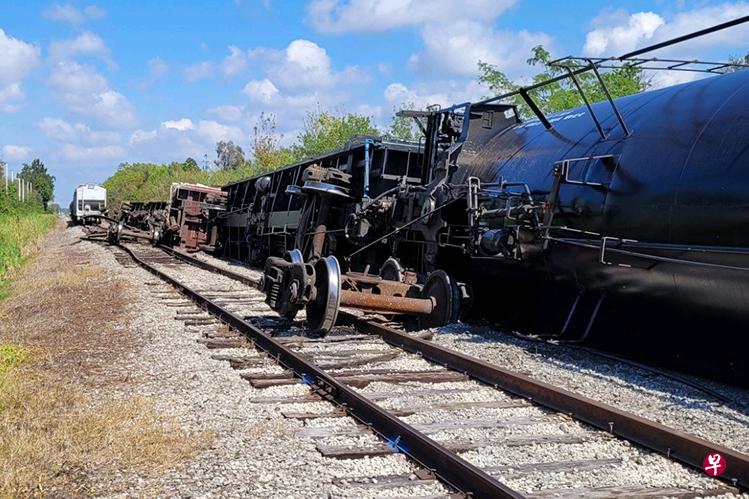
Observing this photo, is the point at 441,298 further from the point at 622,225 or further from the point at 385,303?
the point at 622,225

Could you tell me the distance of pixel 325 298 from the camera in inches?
305

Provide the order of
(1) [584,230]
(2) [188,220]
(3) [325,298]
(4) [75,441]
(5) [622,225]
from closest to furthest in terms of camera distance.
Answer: (4) [75,441]
(5) [622,225]
(1) [584,230]
(3) [325,298]
(2) [188,220]

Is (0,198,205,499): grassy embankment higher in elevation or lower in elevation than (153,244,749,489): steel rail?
lower

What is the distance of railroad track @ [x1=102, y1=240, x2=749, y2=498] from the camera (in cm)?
381

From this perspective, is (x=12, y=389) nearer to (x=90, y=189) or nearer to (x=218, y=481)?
(x=218, y=481)

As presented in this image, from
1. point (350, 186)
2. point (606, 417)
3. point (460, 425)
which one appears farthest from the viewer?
point (350, 186)

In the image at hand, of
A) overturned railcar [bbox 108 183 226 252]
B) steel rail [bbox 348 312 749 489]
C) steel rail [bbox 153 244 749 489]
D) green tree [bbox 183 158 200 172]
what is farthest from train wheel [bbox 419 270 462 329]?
green tree [bbox 183 158 200 172]

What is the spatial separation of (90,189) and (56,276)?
1661 inches

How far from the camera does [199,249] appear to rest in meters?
30.4

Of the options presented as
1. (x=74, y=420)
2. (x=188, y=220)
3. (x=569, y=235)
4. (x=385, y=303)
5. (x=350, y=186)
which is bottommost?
(x=74, y=420)

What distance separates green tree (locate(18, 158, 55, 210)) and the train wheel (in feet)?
419

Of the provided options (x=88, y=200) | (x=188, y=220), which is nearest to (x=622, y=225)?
(x=188, y=220)

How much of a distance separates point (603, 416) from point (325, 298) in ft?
11.9

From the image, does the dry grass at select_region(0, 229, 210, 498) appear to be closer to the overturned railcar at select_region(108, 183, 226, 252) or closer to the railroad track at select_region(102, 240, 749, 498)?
the railroad track at select_region(102, 240, 749, 498)
